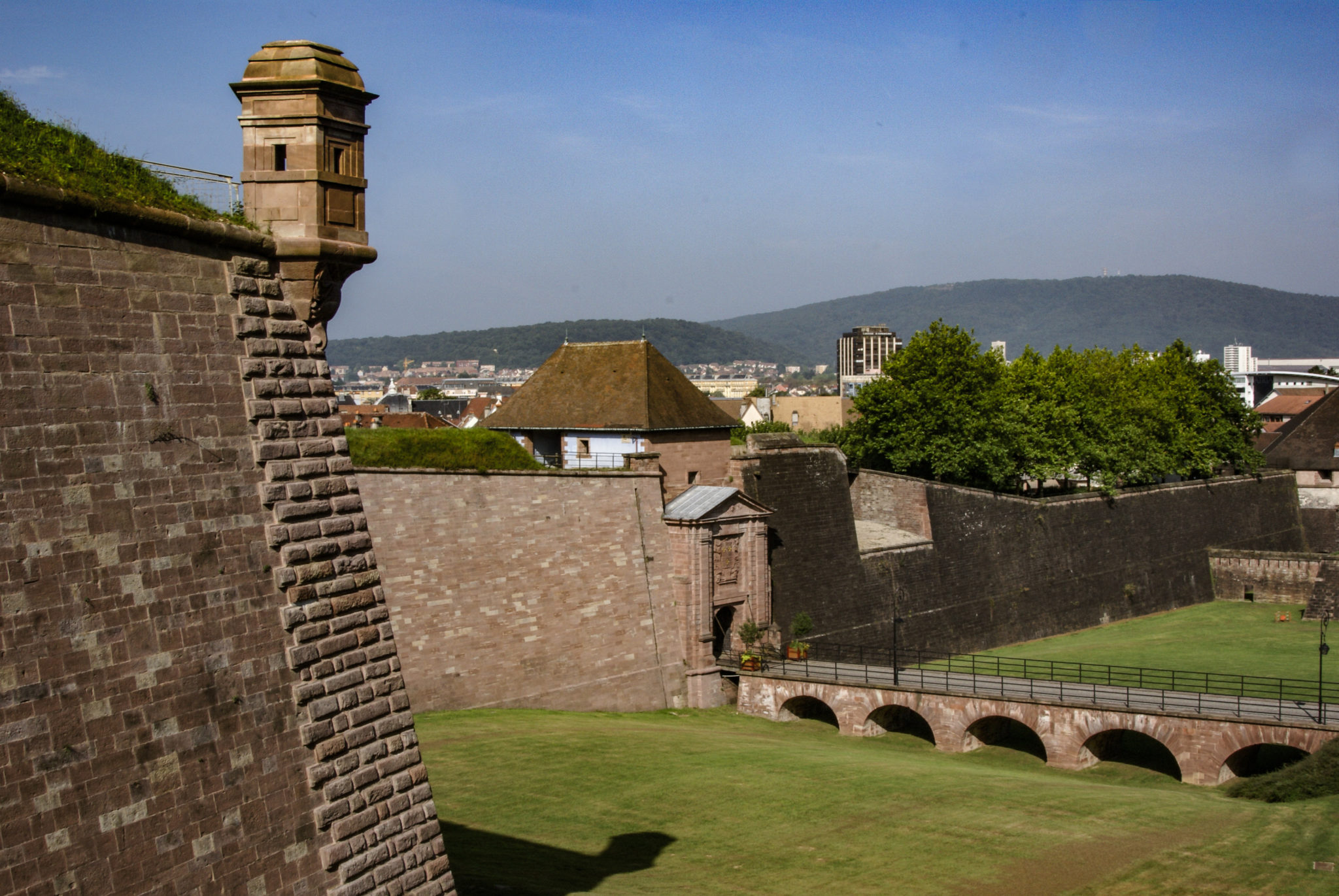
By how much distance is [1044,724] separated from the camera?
28812 millimetres

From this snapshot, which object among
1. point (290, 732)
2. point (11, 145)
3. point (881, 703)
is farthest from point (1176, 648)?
point (11, 145)

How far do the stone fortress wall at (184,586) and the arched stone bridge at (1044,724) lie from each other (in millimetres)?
21396

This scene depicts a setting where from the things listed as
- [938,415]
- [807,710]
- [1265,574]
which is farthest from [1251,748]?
[1265,574]

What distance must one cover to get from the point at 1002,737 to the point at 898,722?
2778mm

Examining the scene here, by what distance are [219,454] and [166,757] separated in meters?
2.52

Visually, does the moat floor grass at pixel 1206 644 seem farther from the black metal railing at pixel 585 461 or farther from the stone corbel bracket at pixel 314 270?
the stone corbel bracket at pixel 314 270

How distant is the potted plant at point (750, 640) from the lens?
33.1 meters

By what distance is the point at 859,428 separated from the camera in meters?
51.6

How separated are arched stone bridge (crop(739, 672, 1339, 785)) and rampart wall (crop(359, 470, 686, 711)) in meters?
3.40

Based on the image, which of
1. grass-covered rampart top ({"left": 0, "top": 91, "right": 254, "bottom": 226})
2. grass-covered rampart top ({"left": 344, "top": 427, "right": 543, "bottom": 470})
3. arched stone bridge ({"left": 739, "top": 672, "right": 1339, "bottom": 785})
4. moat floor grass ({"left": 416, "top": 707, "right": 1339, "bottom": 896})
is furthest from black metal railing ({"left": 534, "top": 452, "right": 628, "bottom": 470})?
grass-covered rampart top ({"left": 0, "top": 91, "right": 254, "bottom": 226})

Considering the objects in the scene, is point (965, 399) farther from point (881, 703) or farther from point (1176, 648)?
point (881, 703)

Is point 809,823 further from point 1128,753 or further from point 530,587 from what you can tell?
point 1128,753

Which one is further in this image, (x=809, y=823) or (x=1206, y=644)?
(x=1206, y=644)

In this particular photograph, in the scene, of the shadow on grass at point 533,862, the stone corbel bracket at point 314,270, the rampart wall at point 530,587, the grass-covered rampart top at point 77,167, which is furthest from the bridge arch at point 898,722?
the grass-covered rampart top at point 77,167
